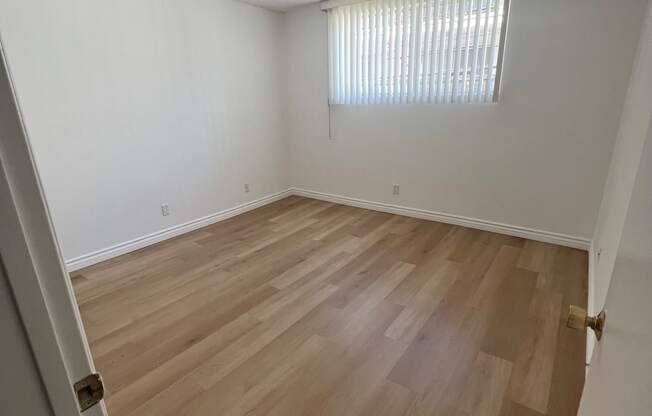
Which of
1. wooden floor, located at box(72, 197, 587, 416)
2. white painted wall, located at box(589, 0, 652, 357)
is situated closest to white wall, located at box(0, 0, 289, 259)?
wooden floor, located at box(72, 197, 587, 416)

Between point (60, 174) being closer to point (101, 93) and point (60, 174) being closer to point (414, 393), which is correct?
point (101, 93)

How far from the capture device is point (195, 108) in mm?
3488

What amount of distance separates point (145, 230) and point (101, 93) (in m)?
1.28

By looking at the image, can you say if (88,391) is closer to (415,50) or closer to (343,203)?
(415,50)

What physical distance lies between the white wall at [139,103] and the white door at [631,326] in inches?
123

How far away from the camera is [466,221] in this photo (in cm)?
354

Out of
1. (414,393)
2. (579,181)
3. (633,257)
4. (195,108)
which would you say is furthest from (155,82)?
(579,181)

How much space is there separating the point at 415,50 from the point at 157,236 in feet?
10.5

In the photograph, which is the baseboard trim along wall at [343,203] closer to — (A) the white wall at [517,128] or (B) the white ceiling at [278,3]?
(A) the white wall at [517,128]

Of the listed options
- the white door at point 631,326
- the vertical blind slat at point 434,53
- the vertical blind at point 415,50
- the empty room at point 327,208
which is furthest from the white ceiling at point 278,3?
the white door at point 631,326

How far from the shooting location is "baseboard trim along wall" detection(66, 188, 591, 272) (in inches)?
117

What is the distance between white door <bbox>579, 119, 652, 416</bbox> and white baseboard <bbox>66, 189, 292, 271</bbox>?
304 centimetres

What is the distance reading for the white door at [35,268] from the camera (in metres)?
0.41

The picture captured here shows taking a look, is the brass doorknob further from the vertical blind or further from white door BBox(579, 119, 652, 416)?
the vertical blind
